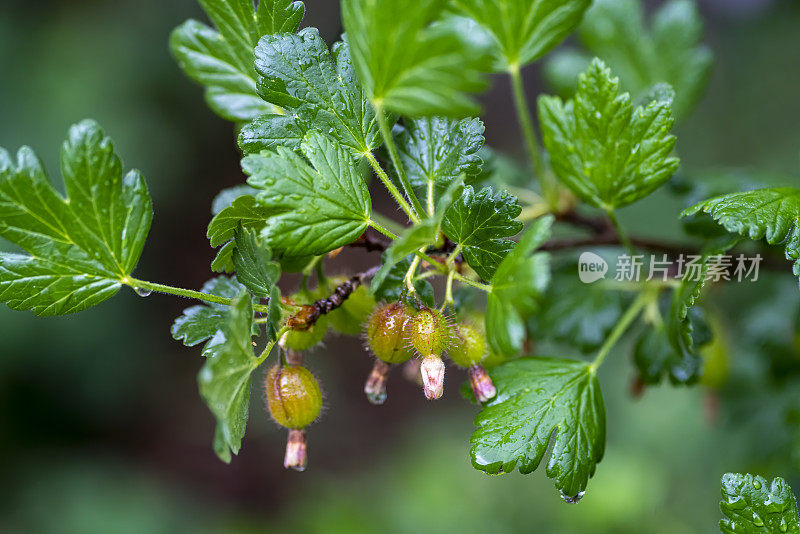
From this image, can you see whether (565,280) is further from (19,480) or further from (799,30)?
(19,480)

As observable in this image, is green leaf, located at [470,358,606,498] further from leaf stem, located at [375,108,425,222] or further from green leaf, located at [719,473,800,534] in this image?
leaf stem, located at [375,108,425,222]

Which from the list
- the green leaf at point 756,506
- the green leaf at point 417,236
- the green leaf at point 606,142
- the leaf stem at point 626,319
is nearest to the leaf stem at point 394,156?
the green leaf at point 417,236

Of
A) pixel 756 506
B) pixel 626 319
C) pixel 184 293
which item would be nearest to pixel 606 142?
pixel 626 319

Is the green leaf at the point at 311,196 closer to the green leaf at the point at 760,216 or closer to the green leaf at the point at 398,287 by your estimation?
the green leaf at the point at 398,287

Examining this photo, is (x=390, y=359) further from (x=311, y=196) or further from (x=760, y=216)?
(x=760, y=216)

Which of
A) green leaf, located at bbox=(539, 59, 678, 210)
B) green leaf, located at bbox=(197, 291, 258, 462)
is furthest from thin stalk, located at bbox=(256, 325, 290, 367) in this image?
green leaf, located at bbox=(539, 59, 678, 210)

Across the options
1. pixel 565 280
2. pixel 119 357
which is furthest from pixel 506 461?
pixel 119 357
